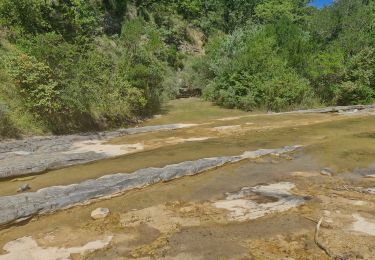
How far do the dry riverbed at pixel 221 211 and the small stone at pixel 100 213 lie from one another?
0.18 metres

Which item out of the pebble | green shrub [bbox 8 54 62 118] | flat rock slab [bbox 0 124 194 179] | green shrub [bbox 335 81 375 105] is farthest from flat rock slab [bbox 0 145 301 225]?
green shrub [bbox 335 81 375 105]

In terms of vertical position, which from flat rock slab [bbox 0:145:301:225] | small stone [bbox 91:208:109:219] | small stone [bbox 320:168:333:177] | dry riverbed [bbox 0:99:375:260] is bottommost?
small stone [bbox 320:168:333:177]

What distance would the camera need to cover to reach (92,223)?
8.56m

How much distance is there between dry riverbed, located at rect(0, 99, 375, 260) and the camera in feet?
23.7

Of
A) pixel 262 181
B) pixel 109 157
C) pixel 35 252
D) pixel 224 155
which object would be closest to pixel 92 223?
pixel 35 252

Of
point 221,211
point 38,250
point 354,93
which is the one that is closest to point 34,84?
point 38,250

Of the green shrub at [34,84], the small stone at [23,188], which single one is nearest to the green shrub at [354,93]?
the green shrub at [34,84]

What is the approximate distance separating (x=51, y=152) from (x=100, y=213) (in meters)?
6.75

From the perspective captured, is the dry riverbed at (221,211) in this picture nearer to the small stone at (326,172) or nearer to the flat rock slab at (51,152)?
the small stone at (326,172)

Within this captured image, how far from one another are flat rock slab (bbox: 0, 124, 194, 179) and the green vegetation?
191cm

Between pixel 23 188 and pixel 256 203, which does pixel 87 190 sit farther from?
pixel 256 203

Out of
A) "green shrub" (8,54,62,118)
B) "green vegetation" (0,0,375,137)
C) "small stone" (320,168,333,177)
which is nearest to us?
"small stone" (320,168,333,177)

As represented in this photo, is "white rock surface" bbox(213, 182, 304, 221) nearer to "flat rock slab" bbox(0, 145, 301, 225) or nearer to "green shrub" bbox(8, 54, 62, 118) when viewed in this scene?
"flat rock slab" bbox(0, 145, 301, 225)

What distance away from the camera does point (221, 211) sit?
8.99 meters
